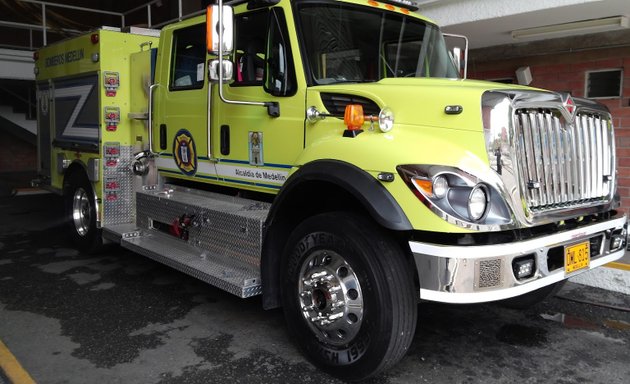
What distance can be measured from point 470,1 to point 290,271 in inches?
148

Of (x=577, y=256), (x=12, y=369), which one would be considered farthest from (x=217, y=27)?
(x=577, y=256)

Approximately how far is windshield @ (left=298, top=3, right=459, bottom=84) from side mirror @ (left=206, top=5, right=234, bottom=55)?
20.5 inches

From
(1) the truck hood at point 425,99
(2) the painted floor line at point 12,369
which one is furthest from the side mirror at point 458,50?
(2) the painted floor line at point 12,369

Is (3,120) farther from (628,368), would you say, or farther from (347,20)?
(628,368)

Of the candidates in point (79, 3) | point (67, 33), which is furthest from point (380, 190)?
point (79, 3)

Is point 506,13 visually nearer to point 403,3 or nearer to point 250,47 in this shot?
point 403,3

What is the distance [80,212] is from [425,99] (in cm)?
505

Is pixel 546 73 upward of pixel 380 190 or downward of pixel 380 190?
upward

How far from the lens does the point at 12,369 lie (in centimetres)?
367

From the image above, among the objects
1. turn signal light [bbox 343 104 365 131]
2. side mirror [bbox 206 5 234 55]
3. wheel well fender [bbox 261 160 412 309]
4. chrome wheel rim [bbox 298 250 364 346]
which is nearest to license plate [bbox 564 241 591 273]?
wheel well fender [bbox 261 160 412 309]

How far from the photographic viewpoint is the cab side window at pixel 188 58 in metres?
5.00

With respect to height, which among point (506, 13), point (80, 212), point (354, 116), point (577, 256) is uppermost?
point (506, 13)

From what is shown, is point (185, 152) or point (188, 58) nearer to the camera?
point (188, 58)

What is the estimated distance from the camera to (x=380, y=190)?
314cm
